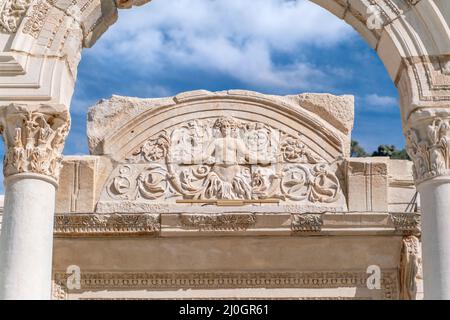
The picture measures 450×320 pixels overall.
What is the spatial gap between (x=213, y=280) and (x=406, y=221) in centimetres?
257

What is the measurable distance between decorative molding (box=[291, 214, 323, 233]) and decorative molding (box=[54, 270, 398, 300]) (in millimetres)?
737

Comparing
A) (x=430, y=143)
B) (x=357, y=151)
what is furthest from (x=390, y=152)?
(x=430, y=143)

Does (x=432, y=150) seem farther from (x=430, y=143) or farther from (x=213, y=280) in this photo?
(x=213, y=280)

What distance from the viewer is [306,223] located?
42.9ft

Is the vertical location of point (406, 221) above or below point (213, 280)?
above

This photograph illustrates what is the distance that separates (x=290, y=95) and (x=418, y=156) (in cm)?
509

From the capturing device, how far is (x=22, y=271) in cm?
847

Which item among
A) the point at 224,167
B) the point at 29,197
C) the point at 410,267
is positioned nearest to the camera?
the point at 29,197

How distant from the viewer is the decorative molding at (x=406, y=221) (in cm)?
1305

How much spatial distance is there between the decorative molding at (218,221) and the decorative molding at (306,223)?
508 mm

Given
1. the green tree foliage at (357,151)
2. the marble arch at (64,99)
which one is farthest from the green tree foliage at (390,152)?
the marble arch at (64,99)

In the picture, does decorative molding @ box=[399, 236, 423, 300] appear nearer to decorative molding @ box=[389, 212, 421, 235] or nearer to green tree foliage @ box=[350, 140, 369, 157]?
decorative molding @ box=[389, 212, 421, 235]

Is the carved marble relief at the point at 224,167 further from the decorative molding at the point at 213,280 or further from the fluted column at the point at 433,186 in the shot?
the fluted column at the point at 433,186

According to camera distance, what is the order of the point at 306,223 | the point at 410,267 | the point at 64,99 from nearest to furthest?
the point at 64,99 < the point at 410,267 < the point at 306,223
